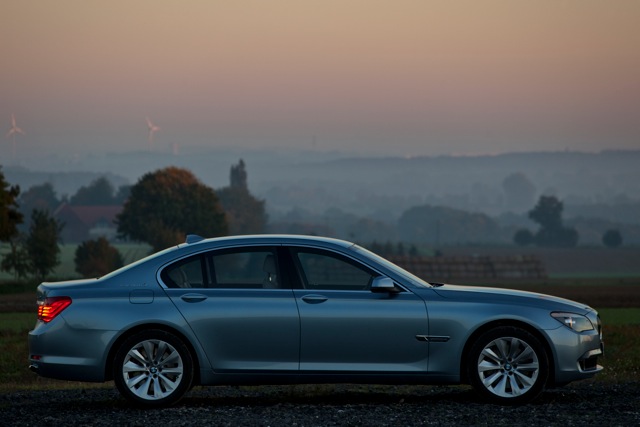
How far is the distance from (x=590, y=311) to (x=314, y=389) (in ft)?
10.9

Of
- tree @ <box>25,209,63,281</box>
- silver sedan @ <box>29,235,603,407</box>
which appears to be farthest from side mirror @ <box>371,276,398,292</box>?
tree @ <box>25,209,63,281</box>

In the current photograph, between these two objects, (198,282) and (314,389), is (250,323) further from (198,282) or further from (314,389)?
(314,389)

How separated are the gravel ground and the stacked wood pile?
163m

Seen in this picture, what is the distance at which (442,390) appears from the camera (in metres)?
13.2

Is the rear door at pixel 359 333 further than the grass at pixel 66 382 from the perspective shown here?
No

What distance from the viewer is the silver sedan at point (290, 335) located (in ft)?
36.6

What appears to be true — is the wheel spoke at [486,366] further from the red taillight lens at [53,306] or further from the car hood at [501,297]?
the red taillight lens at [53,306]

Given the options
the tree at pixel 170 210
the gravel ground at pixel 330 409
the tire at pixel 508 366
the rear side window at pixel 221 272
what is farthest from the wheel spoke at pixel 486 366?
the tree at pixel 170 210

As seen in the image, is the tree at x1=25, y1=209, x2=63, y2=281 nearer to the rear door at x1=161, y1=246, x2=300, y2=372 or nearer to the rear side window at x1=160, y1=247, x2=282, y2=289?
the rear side window at x1=160, y1=247, x2=282, y2=289

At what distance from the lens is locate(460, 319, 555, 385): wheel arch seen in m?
11.3

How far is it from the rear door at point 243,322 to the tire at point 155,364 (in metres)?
0.25

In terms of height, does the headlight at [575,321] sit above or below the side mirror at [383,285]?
below

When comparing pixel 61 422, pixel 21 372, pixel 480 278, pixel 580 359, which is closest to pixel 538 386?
pixel 580 359

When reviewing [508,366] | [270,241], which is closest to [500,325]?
[508,366]
